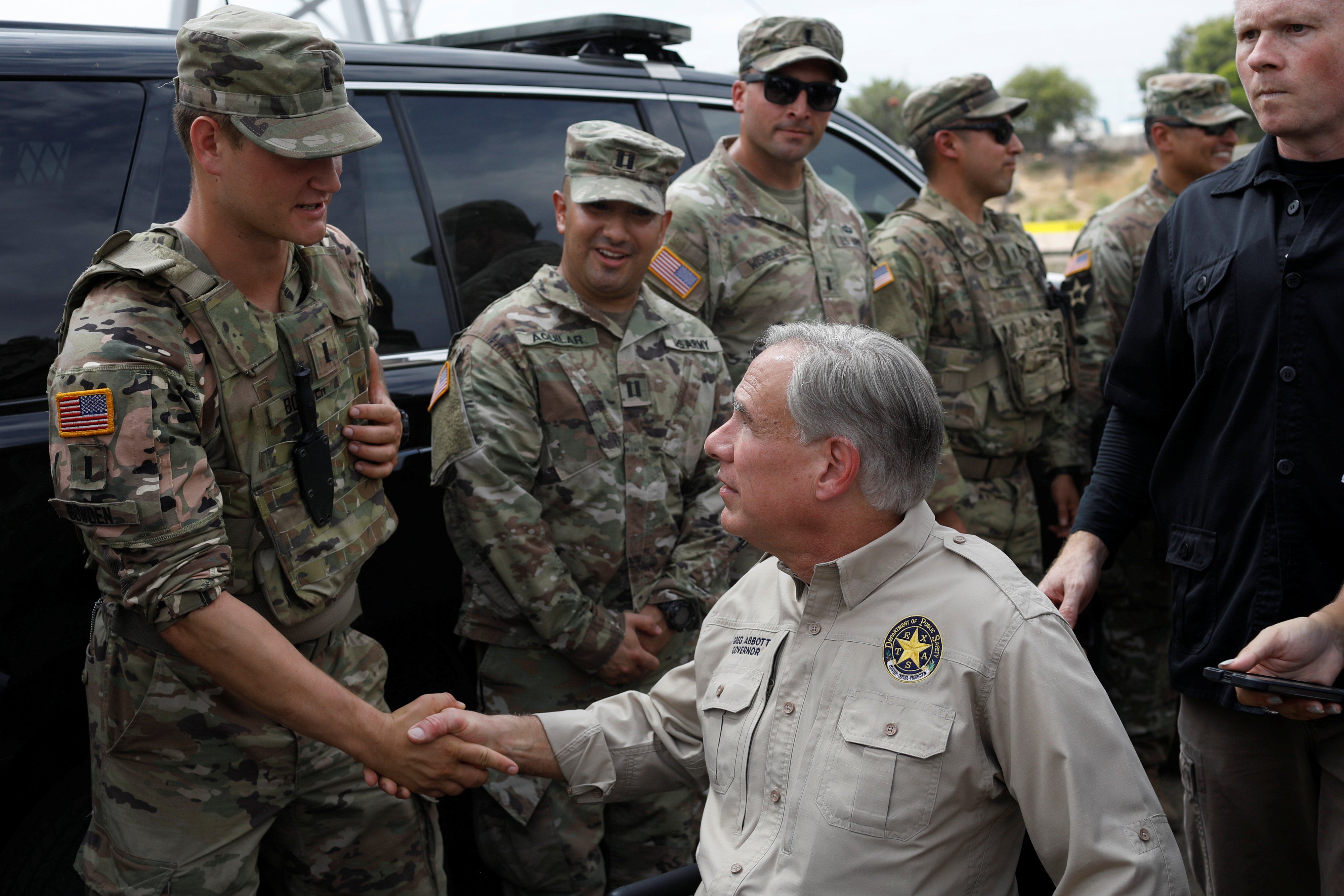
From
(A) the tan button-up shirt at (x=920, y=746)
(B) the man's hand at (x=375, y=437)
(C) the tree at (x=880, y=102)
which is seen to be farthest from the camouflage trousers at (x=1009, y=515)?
(C) the tree at (x=880, y=102)

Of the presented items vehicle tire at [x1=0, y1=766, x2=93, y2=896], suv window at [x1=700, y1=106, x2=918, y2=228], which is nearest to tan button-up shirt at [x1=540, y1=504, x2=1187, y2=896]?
vehicle tire at [x1=0, y1=766, x2=93, y2=896]

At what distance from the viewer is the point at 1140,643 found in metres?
3.96

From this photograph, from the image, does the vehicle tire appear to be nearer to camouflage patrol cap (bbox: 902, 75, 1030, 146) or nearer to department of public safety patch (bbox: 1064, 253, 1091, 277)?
camouflage patrol cap (bbox: 902, 75, 1030, 146)

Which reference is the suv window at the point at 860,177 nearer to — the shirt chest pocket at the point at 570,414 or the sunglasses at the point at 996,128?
the sunglasses at the point at 996,128

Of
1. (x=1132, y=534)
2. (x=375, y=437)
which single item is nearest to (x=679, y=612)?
(x=375, y=437)

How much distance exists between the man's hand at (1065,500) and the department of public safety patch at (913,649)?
7.86 ft

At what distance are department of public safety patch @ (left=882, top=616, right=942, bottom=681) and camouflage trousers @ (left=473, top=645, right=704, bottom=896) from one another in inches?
45.9

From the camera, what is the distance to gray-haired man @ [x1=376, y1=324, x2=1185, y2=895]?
1.63 metres

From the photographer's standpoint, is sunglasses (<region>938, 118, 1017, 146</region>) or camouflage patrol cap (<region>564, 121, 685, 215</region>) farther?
sunglasses (<region>938, 118, 1017, 146</region>)

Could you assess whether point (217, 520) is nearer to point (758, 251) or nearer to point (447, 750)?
point (447, 750)

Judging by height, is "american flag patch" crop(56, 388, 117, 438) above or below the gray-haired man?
above

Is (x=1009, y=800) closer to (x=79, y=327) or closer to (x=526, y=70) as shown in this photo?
(x=79, y=327)

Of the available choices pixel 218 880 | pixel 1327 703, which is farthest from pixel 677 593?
pixel 1327 703

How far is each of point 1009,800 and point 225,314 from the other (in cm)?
154
